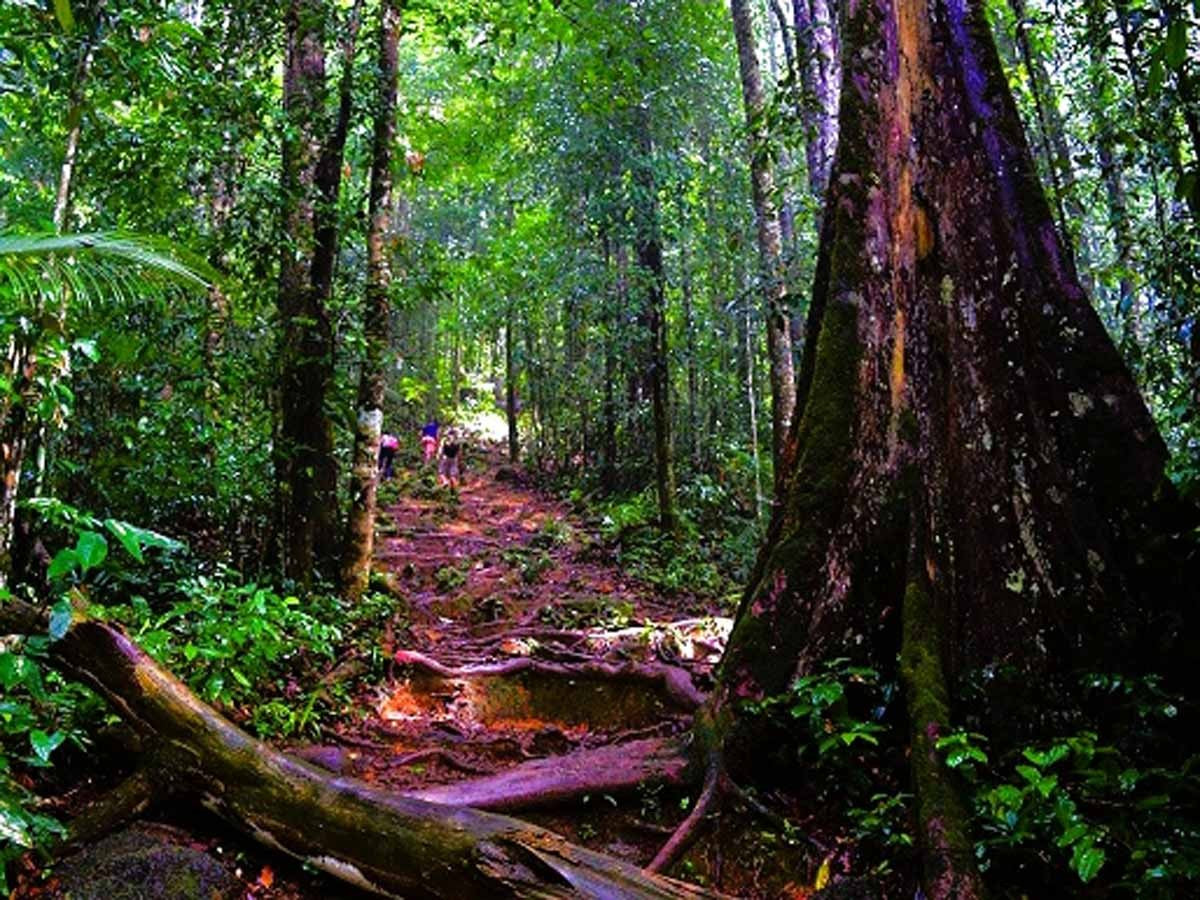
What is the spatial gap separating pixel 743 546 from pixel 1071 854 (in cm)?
1012

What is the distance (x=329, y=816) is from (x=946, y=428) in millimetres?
3451

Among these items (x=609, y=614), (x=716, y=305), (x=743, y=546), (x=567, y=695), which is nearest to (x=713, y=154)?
(x=716, y=305)

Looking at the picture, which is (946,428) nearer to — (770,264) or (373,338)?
(373,338)

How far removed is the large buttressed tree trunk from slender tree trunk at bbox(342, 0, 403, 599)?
14.4ft

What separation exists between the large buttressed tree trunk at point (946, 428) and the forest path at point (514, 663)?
166 centimetres

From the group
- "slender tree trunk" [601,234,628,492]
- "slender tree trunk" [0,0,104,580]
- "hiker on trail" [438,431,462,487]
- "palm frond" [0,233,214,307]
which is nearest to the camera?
"palm frond" [0,233,214,307]

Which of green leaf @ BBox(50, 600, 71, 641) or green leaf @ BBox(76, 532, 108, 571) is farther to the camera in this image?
Answer: green leaf @ BBox(50, 600, 71, 641)

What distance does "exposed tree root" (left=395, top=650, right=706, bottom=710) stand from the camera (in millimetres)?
6520

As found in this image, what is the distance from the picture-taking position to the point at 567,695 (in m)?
7.12

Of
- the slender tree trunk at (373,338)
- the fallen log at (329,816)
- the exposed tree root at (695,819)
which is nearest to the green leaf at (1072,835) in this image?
the fallen log at (329,816)

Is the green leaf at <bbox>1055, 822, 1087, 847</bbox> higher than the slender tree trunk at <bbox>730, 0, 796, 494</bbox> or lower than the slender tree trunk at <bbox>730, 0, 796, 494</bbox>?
lower

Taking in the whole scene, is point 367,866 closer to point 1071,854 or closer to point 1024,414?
point 1071,854

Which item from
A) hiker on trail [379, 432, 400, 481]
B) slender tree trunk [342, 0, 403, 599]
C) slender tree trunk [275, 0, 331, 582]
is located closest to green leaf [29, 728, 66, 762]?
slender tree trunk [275, 0, 331, 582]

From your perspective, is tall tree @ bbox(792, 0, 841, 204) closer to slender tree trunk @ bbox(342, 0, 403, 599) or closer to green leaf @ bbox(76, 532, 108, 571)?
slender tree trunk @ bbox(342, 0, 403, 599)
